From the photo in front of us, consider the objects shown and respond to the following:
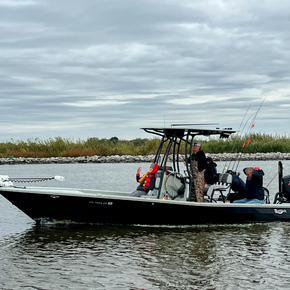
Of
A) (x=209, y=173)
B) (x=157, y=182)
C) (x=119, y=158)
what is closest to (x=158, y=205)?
(x=157, y=182)

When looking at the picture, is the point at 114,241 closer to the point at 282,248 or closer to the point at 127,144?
the point at 282,248

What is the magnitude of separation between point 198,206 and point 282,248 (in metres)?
2.33

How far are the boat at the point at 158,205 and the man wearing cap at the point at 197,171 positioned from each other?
132 mm

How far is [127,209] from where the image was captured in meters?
12.2

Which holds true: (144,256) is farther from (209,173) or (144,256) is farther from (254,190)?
(254,190)

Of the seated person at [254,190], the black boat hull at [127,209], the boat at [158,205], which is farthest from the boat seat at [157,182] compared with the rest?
the seated person at [254,190]

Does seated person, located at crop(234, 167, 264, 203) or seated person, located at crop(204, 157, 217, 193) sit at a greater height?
seated person, located at crop(204, 157, 217, 193)

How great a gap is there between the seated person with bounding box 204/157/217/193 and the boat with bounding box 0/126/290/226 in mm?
138

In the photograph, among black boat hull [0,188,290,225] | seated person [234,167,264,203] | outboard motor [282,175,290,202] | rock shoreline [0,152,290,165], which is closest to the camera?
black boat hull [0,188,290,225]

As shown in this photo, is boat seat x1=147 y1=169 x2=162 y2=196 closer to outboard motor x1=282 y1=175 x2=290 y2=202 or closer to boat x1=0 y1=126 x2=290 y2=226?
boat x1=0 y1=126 x2=290 y2=226

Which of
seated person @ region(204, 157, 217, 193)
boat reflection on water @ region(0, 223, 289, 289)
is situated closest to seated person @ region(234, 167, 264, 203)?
boat reflection on water @ region(0, 223, 289, 289)

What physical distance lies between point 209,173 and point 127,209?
212 cm

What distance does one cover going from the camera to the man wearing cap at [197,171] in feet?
39.8

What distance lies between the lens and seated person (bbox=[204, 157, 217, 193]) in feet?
41.3
